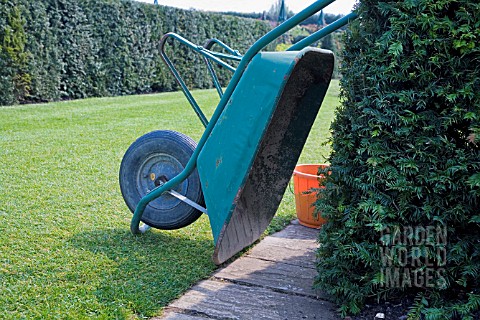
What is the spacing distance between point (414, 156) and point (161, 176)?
1910 mm

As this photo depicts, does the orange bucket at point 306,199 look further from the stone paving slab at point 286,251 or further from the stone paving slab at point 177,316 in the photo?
the stone paving slab at point 177,316

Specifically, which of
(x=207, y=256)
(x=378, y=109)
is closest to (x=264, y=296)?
(x=207, y=256)

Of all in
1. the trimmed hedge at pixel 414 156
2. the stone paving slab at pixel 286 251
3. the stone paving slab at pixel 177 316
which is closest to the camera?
the trimmed hedge at pixel 414 156

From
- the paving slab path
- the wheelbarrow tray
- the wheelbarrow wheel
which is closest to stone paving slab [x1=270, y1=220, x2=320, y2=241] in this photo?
the paving slab path

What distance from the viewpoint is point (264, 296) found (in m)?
2.69

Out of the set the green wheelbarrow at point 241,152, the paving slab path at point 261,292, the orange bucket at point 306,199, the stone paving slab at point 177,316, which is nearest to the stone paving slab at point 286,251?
the paving slab path at point 261,292

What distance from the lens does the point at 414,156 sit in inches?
85.7

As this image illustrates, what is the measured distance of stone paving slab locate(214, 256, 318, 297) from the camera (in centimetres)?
282

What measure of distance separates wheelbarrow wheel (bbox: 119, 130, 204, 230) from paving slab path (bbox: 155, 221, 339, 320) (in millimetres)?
538

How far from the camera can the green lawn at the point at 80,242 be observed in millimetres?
2586

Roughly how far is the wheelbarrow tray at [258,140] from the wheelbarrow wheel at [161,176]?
43 cm

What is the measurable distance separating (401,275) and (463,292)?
279mm

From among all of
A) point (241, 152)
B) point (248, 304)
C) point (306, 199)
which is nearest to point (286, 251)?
point (306, 199)

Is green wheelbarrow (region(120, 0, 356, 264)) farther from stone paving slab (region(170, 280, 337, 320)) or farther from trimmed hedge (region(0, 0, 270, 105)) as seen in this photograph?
trimmed hedge (region(0, 0, 270, 105))
